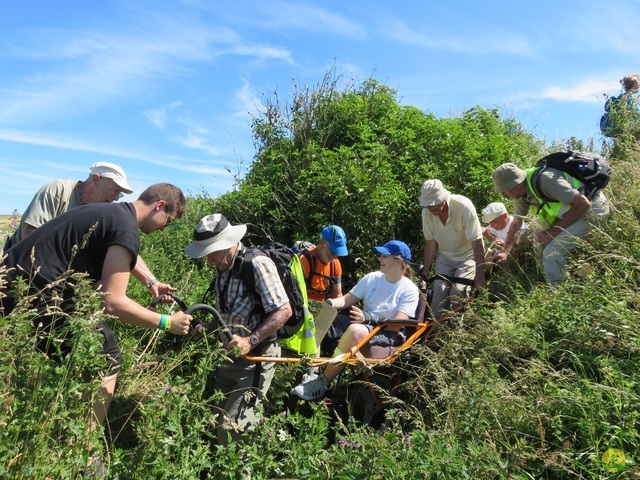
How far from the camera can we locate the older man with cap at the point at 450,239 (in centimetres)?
641

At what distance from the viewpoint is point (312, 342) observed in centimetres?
516

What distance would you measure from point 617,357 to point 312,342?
238 centimetres

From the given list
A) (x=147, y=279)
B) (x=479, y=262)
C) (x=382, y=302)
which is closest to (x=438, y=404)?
(x=382, y=302)

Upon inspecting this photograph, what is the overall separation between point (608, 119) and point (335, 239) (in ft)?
20.3

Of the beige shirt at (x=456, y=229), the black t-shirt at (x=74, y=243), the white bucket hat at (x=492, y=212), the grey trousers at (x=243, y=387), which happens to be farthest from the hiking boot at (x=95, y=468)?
the white bucket hat at (x=492, y=212)

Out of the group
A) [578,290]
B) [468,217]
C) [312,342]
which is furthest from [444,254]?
[312,342]

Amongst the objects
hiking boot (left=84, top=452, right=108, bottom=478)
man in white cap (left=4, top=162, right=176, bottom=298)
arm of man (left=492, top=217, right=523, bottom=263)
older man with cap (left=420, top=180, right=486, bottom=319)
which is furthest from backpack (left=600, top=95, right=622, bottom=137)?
hiking boot (left=84, top=452, right=108, bottom=478)

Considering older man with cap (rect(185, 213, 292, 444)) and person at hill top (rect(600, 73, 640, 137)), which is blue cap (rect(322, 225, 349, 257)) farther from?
person at hill top (rect(600, 73, 640, 137))

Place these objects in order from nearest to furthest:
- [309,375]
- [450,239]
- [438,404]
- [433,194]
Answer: [438,404] < [309,375] < [433,194] < [450,239]

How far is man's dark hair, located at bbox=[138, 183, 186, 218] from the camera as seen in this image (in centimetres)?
420

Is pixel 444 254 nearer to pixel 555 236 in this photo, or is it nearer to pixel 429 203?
pixel 429 203

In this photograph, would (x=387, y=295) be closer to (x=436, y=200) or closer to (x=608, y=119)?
(x=436, y=200)

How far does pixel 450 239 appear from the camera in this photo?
6.73 m

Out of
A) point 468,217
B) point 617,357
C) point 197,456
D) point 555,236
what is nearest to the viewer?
point 197,456
